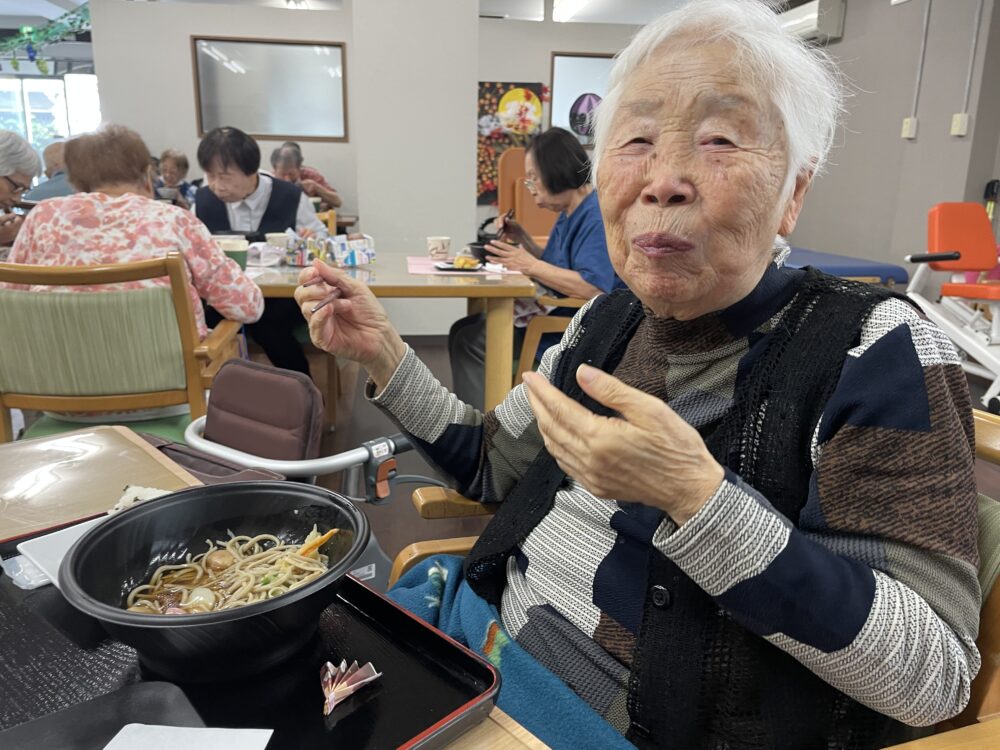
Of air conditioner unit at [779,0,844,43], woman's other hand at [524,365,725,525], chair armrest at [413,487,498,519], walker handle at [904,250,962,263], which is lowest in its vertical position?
chair armrest at [413,487,498,519]

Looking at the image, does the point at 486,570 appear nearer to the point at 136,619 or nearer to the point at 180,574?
the point at 180,574

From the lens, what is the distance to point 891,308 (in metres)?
0.83

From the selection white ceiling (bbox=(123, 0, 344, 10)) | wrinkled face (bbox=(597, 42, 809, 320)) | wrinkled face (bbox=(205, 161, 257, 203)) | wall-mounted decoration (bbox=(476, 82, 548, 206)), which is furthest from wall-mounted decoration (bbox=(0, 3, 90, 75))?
wrinkled face (bbox=(597, 42, 809, 320))

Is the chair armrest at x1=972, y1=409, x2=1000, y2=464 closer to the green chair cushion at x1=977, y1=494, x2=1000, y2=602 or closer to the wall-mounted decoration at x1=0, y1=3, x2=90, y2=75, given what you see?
the green chair cushion at x1=977, y1=494, x2=1000, y2=602

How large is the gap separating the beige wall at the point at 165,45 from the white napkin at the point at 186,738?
7.31 metres

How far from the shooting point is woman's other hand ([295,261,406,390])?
109 cm

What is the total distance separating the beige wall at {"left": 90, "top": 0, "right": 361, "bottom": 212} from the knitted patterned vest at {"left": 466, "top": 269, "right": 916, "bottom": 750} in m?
7.03

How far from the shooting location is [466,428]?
1199 millimetres

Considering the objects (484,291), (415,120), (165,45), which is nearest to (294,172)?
(415,120)

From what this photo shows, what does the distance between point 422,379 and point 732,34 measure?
2.09 feet

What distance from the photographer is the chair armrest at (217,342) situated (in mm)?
1991

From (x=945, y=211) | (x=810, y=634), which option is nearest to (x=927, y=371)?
(x=810, y=634)

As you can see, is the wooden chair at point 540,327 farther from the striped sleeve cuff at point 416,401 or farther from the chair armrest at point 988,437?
the chair armrest at point 988,437

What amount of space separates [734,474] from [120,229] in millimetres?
2073
